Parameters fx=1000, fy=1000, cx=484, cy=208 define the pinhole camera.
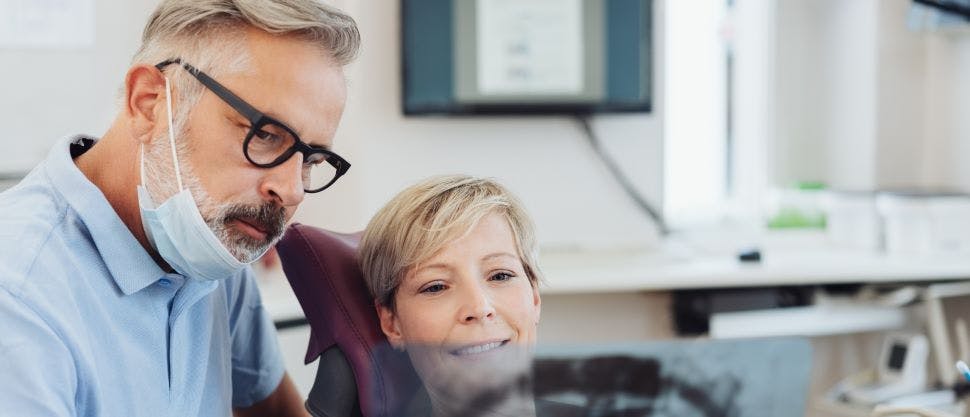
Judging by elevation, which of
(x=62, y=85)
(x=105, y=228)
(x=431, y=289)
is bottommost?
(x=431, y=289)

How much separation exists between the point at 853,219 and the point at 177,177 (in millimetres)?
2446

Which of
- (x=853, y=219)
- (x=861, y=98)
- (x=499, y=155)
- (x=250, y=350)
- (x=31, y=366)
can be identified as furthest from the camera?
(x=861, y=98)

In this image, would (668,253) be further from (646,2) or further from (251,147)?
(251,147)

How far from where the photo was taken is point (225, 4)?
1136 millimetres

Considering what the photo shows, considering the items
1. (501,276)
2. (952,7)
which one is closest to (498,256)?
(501,276)

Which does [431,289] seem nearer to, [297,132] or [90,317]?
[297,132]

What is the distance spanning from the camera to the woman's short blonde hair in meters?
1.32

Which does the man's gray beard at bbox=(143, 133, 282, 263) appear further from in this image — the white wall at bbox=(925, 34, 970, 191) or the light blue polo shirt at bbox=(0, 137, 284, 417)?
the white wall at bbox=(925, 34, 970, 191)

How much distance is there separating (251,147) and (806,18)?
2.69 m

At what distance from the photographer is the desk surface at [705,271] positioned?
256 cm

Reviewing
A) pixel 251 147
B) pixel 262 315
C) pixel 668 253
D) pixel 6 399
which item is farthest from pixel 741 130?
pixel 6 399

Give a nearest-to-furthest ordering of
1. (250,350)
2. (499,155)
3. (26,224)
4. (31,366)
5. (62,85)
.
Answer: (31,366), (26,224), (250,350), (62,85), (499,155)

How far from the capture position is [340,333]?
1280 mm

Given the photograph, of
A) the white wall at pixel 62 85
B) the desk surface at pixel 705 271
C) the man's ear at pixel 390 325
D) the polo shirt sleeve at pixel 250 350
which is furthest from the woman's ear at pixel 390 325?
the white wall at pixel 62 85
